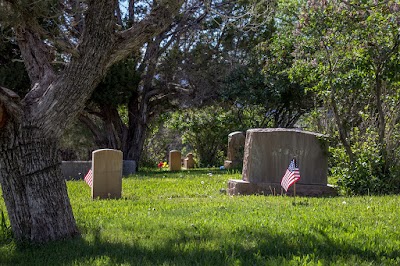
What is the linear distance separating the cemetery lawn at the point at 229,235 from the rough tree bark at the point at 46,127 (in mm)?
316

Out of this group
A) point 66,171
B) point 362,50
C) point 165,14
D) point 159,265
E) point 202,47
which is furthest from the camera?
point 202,47

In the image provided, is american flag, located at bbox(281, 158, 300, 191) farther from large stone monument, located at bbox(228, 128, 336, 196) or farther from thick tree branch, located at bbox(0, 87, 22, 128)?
thick tree branch, located at bbox(0, 87, 22, 128)

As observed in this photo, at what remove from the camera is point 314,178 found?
1164cm

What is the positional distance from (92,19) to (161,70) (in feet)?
55.9

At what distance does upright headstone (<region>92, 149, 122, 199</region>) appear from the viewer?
11.2m

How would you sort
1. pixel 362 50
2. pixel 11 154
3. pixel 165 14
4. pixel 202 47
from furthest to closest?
pixel 202 47 → pixel 362 50 → pixel 165 14 → pixel 11 154

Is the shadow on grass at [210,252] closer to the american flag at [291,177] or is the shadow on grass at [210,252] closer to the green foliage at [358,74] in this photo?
the american flag at [291,177]

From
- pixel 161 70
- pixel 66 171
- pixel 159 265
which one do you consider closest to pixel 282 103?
pixel 161 70

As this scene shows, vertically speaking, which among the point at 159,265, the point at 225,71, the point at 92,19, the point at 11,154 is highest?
the point at 225,71

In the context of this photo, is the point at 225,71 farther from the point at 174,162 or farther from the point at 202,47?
the point at 174,162

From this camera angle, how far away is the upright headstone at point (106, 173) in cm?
1123

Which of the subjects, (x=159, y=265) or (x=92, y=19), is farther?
(x=92, y=19)

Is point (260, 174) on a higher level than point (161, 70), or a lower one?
lower

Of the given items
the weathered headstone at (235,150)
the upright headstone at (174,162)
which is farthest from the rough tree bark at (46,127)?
the upright headstone at (174,162)
